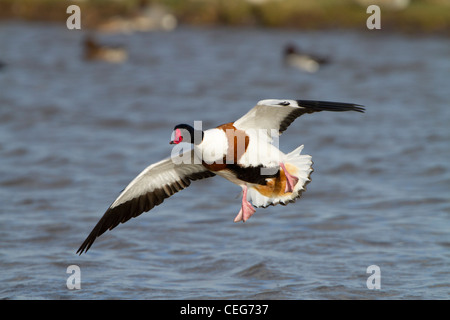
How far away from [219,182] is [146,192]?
160 inches

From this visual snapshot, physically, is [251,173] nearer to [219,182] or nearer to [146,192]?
[146,192]

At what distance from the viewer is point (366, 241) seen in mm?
7828

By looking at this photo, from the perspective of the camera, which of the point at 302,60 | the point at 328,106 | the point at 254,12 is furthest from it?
the point at 254,12

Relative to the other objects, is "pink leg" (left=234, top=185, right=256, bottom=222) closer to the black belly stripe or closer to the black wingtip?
the black belly stripe

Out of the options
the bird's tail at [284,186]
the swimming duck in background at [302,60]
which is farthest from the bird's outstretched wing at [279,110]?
the swimming duck in background at [302,60]

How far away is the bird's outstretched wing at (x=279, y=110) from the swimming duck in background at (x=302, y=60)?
12072 millimetres

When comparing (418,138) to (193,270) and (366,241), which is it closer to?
(366,241)

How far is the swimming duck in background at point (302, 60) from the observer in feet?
58.9

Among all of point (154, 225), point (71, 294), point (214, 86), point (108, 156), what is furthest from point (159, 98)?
point (71, 294)

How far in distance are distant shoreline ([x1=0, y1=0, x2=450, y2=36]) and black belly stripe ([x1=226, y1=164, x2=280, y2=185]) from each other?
1724cm

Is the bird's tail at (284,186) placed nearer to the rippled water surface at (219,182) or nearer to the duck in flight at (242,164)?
the duck in flight at (242,164)

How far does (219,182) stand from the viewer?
408 inches

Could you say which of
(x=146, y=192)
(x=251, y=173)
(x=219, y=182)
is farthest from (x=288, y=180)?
(x=219, y=182)
